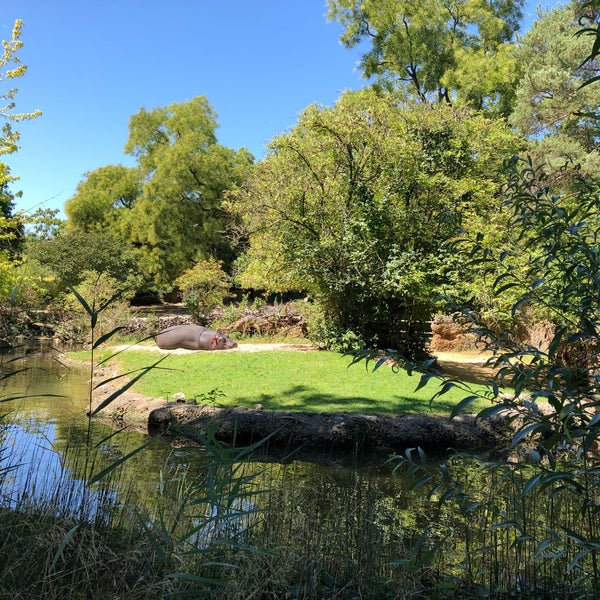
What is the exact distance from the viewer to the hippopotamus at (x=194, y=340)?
49.5ft

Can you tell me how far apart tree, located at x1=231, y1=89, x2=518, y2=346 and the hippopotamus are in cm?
242

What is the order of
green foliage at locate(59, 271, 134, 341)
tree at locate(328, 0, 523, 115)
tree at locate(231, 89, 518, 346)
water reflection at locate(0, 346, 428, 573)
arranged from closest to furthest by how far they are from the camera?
water reflection at locate(0, 346, 428, 573), tree at locate(231, 89, 518, 346), green foliage at locate(59, 271, 134, 341), tree at locate(328, 0, 523, 115)

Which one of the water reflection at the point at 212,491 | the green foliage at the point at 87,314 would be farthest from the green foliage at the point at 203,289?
the water reflection at the point at 212,491

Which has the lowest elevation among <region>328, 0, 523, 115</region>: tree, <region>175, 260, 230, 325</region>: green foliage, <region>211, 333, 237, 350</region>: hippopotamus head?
<region>211, 333, 237, 350</region>: hippopotamus head

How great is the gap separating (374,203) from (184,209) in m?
18.9

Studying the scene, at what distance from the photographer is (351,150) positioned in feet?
43.8

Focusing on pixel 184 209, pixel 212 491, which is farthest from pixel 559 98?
pixel 184 209

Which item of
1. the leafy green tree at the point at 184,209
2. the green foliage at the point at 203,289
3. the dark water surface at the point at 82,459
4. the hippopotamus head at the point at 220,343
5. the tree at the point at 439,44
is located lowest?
the dark water surface at the point at 82,459

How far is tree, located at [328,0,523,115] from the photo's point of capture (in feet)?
75.0

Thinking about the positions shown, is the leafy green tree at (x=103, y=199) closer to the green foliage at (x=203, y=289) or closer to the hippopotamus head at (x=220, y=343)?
the green foliage at (x=203, y=289)

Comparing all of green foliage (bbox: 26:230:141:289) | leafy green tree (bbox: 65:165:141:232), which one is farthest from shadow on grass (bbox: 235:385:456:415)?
leafy green tree (bbox: 65:165:141:232)

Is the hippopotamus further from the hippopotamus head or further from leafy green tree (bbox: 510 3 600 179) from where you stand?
leafy green tree (bbox: 510 3 600 179)

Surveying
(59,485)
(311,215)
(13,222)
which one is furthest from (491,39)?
(59,485)

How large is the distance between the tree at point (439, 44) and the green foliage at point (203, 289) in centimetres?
1157
